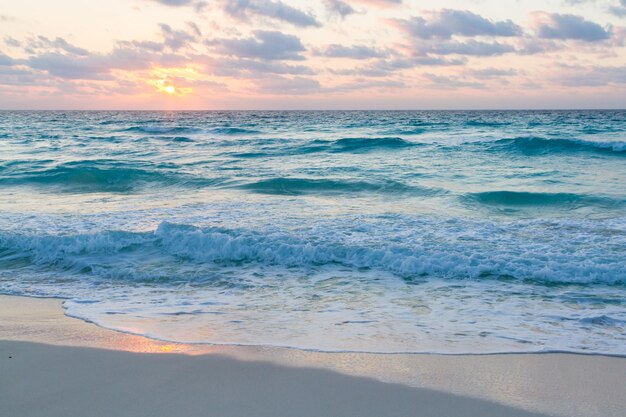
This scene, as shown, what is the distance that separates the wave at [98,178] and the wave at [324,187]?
88.9 inches

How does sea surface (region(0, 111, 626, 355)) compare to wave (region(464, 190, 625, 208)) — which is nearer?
sea surface (region(0, 111, 626, 355))

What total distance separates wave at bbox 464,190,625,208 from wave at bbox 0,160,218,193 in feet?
28.5

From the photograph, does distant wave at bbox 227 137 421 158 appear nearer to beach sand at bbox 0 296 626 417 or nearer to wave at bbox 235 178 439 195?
wave at bbox 235 178 439 195

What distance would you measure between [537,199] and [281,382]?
40.7ft

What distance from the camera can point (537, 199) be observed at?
49.7 feet

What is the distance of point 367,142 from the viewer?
32.6m

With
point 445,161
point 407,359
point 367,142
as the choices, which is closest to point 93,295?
point 407,359

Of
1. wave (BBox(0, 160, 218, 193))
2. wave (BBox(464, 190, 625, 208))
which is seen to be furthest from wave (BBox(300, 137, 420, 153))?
wave (BBox(464, 190, 625, 208))

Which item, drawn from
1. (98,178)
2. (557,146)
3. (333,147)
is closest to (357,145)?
(333,147)

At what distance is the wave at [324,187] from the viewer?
16.6 meters

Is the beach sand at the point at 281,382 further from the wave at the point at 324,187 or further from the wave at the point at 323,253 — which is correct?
the wave at the point at 324,187

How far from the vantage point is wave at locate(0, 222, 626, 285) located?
803 centimetres

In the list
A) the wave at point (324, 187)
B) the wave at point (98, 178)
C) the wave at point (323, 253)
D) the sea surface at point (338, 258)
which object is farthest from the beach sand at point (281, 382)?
the wave at point (98, 178)

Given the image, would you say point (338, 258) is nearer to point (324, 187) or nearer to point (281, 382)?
point (281, 382)
